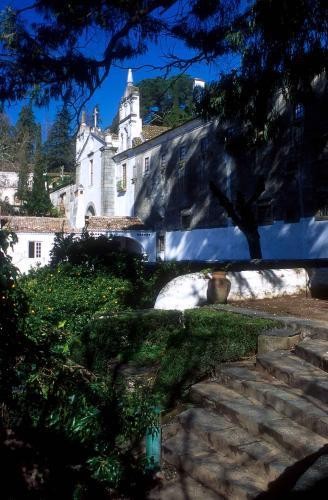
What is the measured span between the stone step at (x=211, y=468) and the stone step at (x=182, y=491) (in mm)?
43

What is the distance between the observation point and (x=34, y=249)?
98.2 ft

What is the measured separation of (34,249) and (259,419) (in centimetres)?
2675

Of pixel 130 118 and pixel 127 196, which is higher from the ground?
A: pixel 130 118

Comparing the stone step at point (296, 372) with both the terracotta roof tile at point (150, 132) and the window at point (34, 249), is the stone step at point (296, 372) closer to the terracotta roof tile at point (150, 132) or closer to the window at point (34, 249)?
the window at point (34, 249)

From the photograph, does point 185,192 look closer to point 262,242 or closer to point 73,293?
point 262,242

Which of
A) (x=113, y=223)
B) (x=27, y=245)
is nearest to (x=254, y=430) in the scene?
(x=113, y=223)

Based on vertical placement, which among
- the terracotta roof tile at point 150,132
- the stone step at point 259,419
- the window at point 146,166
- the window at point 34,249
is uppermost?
the terracotta roof tile at point 150,132

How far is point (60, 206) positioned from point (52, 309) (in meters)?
37.6

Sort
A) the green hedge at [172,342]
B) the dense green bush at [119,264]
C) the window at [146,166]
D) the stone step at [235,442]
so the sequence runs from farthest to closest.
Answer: the window at [146,166] < the dense green bush at [119,264] < the green hedge at [172,342] < the stone step at [235,442]

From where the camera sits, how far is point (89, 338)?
7457 mm

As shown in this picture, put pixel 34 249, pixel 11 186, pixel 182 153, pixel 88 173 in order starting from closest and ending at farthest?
pixel 182 153 < pixel 34 249 < pixel 88 173 < pixel 11 186

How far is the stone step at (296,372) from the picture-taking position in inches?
188

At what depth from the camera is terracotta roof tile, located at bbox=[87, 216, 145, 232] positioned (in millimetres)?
29500

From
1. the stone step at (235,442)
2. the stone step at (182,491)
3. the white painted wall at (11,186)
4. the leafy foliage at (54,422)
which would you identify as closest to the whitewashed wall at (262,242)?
the stone step at (235,442)
